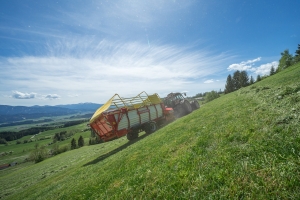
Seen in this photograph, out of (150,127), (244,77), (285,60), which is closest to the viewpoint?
(150,127)

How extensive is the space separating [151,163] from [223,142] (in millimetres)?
3334

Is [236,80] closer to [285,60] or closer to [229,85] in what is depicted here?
[229,85]

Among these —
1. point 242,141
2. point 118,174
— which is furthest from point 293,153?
point 118,174

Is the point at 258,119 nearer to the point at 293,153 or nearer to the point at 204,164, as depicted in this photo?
the point at 293,153

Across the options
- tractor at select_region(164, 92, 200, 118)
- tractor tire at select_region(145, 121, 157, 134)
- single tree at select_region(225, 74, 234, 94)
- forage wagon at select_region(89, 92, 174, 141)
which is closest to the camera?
forage wagon at select_region(89, 92, 174, 141)

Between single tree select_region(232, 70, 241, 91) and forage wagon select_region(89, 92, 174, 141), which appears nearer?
forage wagon select_region(89, 92, 174, 141)

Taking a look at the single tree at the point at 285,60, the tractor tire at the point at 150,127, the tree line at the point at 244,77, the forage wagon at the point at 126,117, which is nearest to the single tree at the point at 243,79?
the tree line at the point at 244,77

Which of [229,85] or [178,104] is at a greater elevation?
[229,85]

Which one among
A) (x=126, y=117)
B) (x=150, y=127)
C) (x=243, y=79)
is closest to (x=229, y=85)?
(x=243, y=79)

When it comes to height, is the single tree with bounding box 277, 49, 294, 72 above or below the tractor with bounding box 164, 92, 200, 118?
above

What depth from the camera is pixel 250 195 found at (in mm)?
3186

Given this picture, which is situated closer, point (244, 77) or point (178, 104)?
point (178, 104)

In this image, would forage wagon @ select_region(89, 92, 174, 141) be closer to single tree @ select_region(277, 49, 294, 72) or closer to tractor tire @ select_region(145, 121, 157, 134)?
tractor tire @ select_region(145, 121, 157, 134)

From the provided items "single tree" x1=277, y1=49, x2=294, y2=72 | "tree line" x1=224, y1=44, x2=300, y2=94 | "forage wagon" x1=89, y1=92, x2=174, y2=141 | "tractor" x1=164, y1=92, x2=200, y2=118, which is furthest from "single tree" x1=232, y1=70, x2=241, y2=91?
"forage wagon" x1=89, y1=92, x2=174, y2=141
